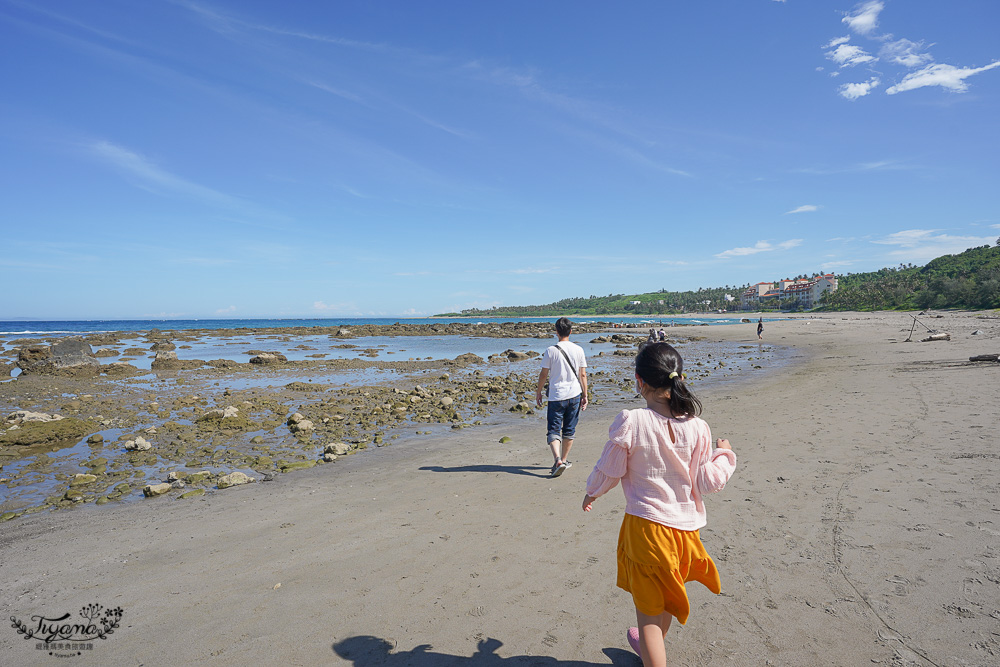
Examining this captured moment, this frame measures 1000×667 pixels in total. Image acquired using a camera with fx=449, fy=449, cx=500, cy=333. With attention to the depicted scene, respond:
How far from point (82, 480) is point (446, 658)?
747 centimetres

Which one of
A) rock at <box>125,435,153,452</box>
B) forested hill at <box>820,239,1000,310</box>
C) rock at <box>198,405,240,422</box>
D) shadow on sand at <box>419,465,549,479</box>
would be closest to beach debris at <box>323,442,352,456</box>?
shadow on sand at <box>419,465,549,479</box>

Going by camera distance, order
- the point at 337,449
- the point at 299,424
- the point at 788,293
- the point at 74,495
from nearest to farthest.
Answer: the point at 74,495, the point at 337,449, the point at 299,424, the point at 788,293

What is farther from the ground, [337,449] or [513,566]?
[513,566]

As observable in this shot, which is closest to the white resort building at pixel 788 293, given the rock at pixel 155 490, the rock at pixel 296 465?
the rock at pixel 296 465

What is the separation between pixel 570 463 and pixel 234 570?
458 centimetres

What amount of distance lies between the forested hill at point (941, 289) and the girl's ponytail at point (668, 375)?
74720 millimetres

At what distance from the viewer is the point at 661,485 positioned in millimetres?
2551

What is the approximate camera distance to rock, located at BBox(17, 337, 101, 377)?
21922mm

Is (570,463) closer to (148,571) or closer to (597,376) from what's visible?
(148,571)

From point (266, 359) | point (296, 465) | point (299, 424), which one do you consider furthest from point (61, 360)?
point (296, 465)

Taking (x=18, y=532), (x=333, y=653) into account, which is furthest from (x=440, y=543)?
(x=18, y=532)

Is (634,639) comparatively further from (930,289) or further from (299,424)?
(930,289)

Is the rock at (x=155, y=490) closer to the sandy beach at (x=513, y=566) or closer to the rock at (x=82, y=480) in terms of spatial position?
the sandy beach at (x=513, y=566)

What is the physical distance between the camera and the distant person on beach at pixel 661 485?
2496 mm
